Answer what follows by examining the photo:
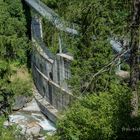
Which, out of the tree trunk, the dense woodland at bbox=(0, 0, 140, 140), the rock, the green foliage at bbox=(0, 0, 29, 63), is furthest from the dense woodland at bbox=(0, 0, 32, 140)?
the tree trunk

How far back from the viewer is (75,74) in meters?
21.5

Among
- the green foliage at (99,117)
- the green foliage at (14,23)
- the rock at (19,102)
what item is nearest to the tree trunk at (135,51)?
the green foliage at (99,117)

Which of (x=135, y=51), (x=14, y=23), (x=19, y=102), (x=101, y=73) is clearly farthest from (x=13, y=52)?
(x=135, y=51)

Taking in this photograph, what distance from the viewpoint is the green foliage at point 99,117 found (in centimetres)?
1591

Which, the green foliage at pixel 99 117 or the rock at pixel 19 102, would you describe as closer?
the green foliage at pixel 99 117

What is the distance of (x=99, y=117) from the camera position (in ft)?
54.0

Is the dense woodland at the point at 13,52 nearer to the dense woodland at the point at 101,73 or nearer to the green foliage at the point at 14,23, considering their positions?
the green foliage at the point at 14,23

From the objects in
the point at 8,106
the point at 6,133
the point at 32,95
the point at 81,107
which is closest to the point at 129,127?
the point at 81,107

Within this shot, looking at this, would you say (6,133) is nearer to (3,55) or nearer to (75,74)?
(75,74)

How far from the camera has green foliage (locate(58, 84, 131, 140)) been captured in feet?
52.2

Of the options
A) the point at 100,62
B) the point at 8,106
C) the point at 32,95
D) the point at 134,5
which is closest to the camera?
the point at 134,5

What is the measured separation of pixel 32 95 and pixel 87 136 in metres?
18.4

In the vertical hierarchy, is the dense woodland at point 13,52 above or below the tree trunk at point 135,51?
below

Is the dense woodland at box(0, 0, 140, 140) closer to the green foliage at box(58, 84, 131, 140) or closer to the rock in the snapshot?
the green foliage at box(58, 84, 131, 140)
